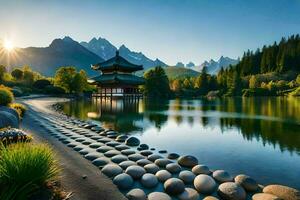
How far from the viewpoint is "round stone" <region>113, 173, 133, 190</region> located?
8930 millimetres

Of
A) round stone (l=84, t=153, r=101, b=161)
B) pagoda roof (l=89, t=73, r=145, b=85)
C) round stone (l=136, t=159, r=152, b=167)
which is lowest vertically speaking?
round stone (l=136, t=159, r=152, b=167)

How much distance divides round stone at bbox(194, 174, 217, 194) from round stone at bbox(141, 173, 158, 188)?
4.84 feet

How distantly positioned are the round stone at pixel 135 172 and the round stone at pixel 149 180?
0.28m

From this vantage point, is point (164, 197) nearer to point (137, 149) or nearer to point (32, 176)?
point (32, 176)

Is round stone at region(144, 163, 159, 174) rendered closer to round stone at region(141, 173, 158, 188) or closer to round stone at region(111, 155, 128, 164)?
round stone at region(141, 173, 158, 188)

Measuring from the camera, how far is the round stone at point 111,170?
391 inches

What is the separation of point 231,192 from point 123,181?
12.0ft

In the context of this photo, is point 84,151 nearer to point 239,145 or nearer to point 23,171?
point 23,171

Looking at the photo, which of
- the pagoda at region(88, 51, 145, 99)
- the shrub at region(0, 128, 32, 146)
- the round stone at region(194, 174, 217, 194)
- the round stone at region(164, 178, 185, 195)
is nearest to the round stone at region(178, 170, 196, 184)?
the round stone at region(194, 174, 217, 194)

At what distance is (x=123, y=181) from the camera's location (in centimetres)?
909

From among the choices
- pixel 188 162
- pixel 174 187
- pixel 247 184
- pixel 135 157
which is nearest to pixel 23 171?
pixel 174 187

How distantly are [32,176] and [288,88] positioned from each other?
382 ft

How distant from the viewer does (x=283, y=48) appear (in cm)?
13325

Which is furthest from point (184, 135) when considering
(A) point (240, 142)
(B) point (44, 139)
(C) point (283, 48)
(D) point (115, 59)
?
(C) point (283, 48)
